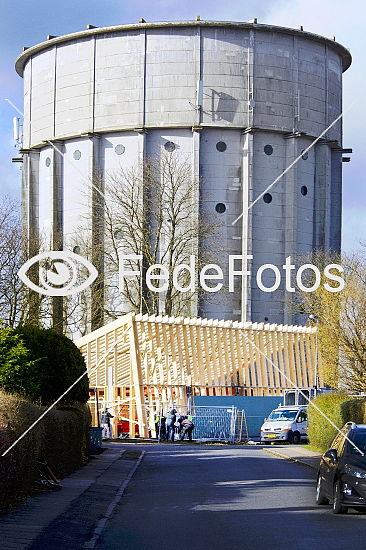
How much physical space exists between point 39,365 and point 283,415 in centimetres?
2542

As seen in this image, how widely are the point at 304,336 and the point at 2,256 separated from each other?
17257 mm

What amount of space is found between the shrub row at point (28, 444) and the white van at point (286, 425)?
79.1 ft

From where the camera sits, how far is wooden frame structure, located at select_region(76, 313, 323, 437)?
5328 centimetres

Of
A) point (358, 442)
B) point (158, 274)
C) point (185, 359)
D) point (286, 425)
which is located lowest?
point (286, 425)

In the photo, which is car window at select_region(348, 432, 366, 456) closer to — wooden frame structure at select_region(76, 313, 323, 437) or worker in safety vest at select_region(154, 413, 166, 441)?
worker in safety vest at select_region(154, 413, 166, 441)

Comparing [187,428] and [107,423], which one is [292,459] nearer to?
[187,428]

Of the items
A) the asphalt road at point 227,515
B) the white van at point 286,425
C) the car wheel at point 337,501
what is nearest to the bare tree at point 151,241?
the white van at point 286,425

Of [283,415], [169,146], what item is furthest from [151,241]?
[283,415]

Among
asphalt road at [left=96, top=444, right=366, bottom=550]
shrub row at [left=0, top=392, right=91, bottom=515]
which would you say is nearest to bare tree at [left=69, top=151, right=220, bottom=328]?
asphalt road at [left=96, top=444, right=366, bottom=550]

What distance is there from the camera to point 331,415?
34438mm

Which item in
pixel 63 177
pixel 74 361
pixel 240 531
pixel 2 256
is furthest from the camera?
pixel 63 177

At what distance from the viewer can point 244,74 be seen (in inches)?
2680

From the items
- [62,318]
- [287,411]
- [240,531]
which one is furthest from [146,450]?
[240,531]

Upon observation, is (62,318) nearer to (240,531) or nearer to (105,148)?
(105,148)
